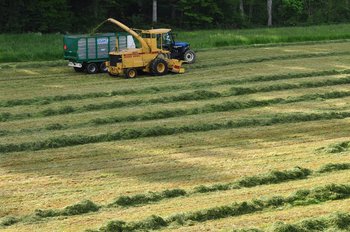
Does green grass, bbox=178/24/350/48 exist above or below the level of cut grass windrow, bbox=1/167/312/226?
above

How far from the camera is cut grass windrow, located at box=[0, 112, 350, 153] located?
62.4 ft

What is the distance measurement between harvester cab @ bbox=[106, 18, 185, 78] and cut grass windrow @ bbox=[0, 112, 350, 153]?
33.6 feet

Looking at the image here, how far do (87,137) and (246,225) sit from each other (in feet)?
25.6

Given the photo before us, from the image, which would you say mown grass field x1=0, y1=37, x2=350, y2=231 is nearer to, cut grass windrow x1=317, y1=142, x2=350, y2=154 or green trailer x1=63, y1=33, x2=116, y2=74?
cut grass windrow x1=317, y1=142, x2=350, y2=154

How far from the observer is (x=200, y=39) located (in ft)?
145

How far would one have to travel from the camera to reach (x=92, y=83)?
29125mm

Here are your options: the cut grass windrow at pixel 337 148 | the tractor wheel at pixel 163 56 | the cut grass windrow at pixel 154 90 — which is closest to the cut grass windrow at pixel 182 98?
the cut grass windrow at pixel 154 90

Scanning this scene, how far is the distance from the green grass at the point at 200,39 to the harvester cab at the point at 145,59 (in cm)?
646

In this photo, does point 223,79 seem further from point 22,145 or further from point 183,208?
point 183,208

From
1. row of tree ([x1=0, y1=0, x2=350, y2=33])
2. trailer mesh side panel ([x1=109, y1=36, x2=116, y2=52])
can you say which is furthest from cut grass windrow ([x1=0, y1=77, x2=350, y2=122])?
row of tree ([x1=0, y1=0, x2=350, y2=33])

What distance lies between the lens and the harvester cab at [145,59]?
31047mm

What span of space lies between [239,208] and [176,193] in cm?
163

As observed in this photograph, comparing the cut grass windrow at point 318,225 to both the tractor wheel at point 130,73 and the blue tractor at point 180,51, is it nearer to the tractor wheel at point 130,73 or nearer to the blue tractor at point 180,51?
the tractor wheel at point 130,73

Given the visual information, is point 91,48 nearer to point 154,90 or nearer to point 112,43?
point 112,43
